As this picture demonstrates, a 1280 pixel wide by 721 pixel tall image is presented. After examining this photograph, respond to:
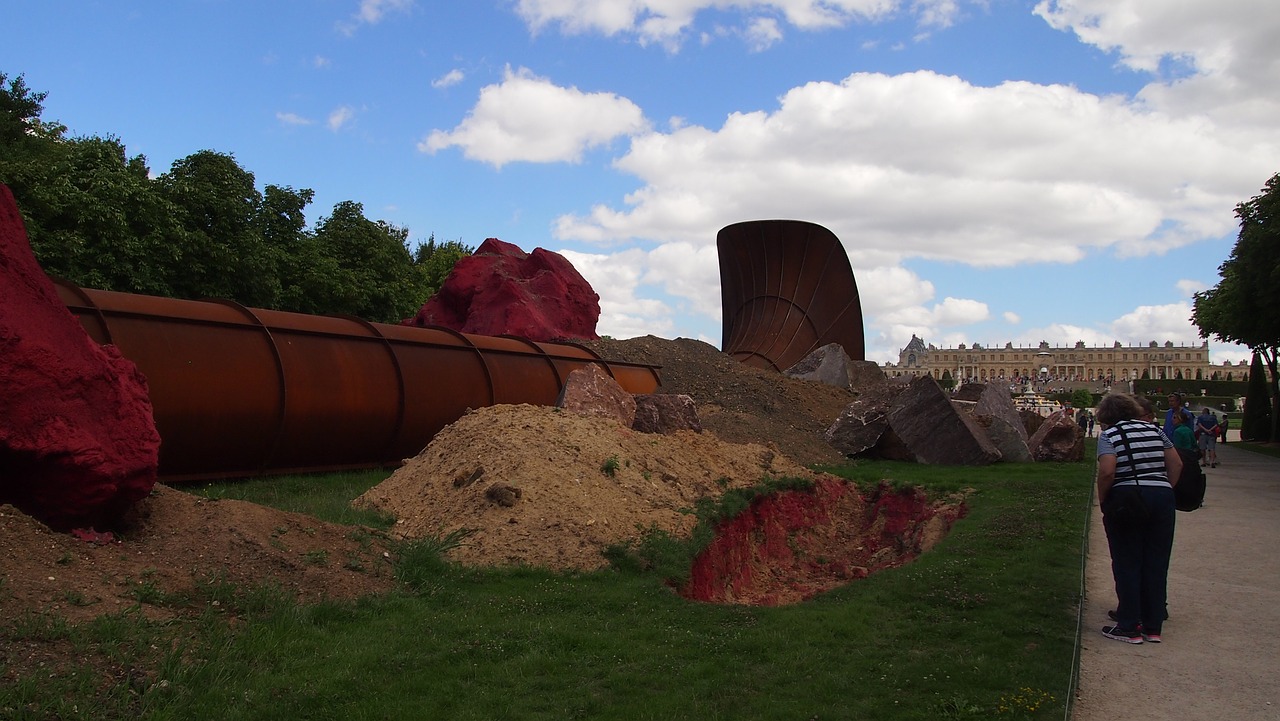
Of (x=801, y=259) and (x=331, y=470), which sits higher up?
(x=801, y=259)

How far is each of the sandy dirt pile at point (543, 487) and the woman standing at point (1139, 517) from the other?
4135mm

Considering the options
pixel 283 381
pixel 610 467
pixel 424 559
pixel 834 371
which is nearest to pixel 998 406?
pixel 834 371

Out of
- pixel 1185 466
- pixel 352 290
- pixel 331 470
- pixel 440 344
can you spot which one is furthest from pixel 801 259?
pixel 1185 466

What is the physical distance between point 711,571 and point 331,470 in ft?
19.5

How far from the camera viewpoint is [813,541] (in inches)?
512

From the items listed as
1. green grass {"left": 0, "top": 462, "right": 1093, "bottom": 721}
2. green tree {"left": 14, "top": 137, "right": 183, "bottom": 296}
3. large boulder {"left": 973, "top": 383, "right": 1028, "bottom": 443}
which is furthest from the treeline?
large boulder {"left": 973, "top": 383, "right": 1028, "bottom": 443}

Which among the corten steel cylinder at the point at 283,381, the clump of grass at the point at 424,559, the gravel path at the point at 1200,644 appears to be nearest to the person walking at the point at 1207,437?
the gravel path at the point at 1200,644

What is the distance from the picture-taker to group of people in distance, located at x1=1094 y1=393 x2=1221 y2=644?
6449mm

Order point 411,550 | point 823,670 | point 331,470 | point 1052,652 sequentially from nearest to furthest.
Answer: point 823,670, point 1052,652, point 411,550, point 331,470

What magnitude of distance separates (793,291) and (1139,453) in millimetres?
26702

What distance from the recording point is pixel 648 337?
81.3ft

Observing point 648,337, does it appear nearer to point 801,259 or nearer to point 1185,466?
point 801,259

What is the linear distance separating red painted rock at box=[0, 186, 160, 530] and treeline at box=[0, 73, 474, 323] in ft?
45.8

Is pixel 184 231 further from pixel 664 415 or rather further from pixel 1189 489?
pixel 1189 489
